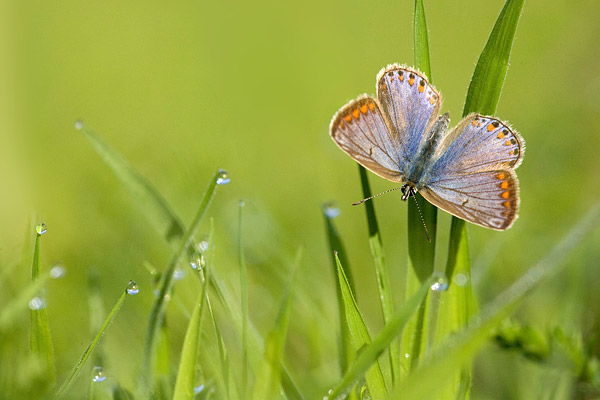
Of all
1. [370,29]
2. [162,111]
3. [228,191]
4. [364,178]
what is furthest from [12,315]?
[370,29]

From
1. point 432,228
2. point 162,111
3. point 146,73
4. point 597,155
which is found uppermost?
point 146,73

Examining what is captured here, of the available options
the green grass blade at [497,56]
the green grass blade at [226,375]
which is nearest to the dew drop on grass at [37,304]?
the green grass blade at [226,375]

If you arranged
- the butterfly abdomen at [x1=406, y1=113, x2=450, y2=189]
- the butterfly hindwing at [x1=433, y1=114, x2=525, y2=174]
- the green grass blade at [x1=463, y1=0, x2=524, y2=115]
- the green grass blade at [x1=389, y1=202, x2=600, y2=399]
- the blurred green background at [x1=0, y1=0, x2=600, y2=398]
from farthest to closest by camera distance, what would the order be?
1. the blurred green background at [x1=0, y1=0, x2=600, y2=398]
2. the butterfly abdomen at [x1=406, y1=113, x2=450, y2=189]
3. the butterfly hindwing at [x1=433, y1=114, x2=525, y2=174]
4. the green grass blade at [x1=463, y1=0, x2=524, y2=115]
5. the green grass blade at [x1=389, y1=202, x2=600, y2=399]

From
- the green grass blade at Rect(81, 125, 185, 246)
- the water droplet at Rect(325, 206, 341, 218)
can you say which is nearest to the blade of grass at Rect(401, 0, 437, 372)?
the water droplet at Rect(325, 206, 341, 218)

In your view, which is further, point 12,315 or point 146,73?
point 146,73

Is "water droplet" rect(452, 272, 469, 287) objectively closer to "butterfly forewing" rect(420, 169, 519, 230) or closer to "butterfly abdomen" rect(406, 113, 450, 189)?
"butterfly forewing" rect(420, 169, 519, 230)

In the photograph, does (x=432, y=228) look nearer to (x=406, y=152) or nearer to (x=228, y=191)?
(x=406, y=152)

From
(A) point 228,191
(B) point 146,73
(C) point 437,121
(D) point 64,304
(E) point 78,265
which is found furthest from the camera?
(B) point 146,73
